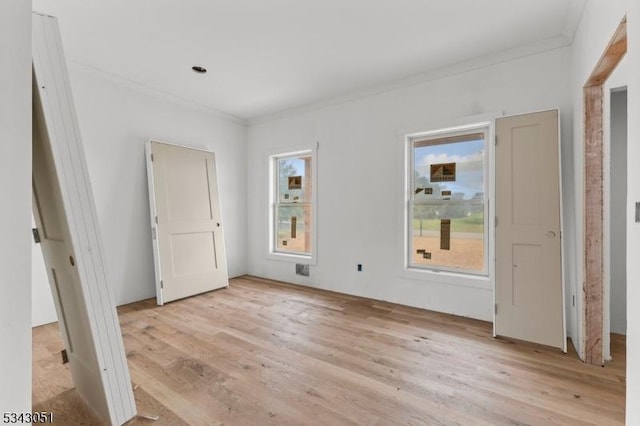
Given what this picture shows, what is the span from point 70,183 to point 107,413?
1.25 meters

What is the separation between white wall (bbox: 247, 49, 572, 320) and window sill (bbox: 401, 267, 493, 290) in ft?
0.04

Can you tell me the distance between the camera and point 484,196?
3.15 metres

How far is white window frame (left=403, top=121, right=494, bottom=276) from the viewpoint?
309 centimetres

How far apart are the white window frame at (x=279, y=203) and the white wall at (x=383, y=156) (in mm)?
83

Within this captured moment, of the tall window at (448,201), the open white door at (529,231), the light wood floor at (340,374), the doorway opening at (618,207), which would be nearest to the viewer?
the light wood floor at (340,374)

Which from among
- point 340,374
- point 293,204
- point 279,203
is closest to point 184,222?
point 279,203

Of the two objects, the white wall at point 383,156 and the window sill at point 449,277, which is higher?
the white wall at point 383,156

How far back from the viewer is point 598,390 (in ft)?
6.40

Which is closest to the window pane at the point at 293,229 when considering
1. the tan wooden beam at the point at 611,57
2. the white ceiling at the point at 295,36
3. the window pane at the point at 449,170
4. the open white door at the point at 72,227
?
the window pane at the point at 449,170

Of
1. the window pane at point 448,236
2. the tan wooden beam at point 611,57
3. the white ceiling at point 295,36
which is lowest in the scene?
the window pane at point 448,236

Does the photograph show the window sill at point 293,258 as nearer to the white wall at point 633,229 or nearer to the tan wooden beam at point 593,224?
the tan wooden beam at point 593,224

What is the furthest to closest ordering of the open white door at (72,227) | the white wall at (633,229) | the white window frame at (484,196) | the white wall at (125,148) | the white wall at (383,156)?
the white wall at (125,148) → the white window frame at (484,196) → the white wall at (383,156) → the open white door at (72,227) → the white wall at (633,229)

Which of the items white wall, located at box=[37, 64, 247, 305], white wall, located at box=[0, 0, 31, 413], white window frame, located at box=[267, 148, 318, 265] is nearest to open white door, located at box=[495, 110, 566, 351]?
white window frame, located at box=[267, 148, 318, 265]

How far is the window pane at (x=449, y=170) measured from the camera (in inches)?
127
